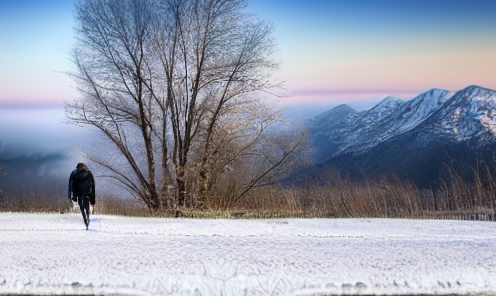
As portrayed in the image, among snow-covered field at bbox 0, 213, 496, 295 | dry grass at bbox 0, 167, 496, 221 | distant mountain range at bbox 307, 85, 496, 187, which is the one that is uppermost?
distant mountain range at bbox 307, 85, 496, 187

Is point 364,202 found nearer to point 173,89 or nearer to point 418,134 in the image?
point 173,89

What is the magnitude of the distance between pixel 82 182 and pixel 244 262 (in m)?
4.12

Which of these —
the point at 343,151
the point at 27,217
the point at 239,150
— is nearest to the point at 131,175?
the point at 239,150

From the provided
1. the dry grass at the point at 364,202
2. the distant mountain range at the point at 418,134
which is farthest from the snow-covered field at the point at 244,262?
the distant mountain range at the point at 418,134

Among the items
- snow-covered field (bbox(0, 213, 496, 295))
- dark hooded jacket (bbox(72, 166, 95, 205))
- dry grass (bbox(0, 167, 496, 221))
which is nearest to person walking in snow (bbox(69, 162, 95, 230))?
dark hooded jacket (bbox(72, 166, 95, 205))

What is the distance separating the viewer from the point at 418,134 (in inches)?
2238

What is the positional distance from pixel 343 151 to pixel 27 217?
1613 inches

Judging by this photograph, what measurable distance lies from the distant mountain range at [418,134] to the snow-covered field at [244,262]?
34.3 meters

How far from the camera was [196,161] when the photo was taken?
14.5m

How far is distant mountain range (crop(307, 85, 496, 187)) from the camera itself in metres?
47.4

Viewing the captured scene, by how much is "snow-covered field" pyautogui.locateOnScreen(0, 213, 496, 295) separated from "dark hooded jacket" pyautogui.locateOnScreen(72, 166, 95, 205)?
0.62m

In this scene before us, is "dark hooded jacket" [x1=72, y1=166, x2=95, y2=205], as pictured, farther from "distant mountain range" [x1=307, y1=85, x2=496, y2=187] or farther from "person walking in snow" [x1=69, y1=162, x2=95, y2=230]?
"distant mountain range" [x1=307, y1=85, x2=496, y2=187]

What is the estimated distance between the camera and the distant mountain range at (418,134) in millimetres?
47438

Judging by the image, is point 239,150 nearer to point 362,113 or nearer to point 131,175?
point 131,175
